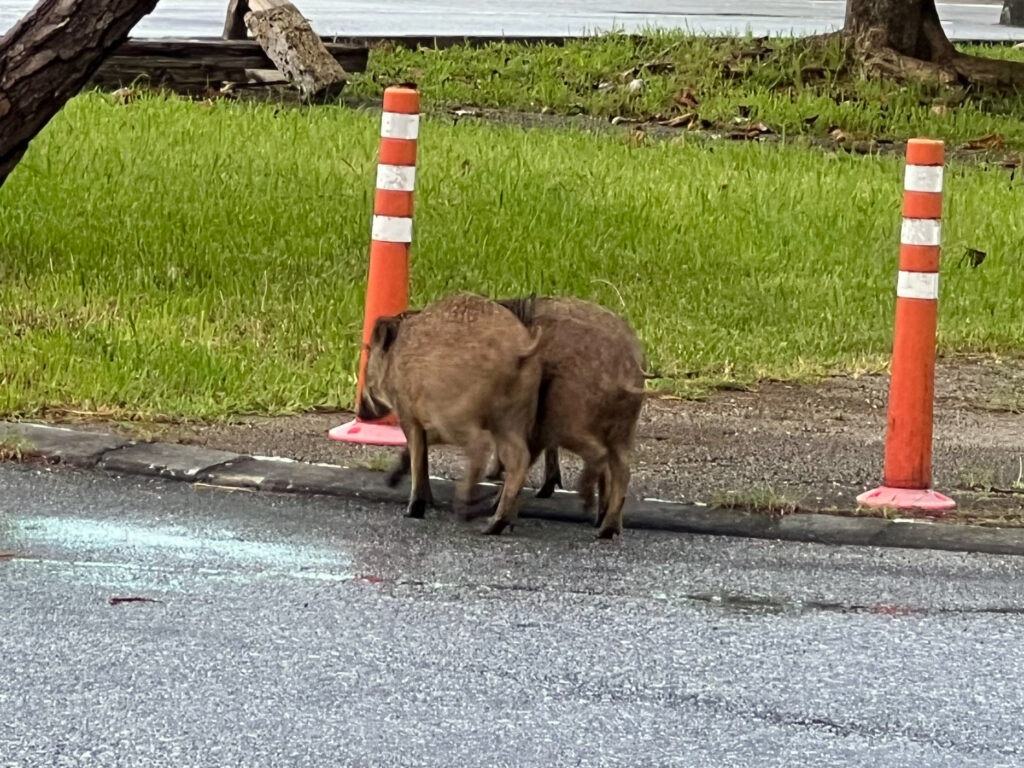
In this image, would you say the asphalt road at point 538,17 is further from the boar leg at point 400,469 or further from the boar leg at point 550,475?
the boar leg at point 550,475

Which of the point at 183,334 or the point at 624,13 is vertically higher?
the point at 624,13

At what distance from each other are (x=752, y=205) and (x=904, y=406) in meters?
5.95

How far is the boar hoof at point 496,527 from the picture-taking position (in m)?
6.19

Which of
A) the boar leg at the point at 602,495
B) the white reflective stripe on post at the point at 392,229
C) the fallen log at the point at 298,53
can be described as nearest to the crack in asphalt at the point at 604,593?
the boar leg at the point at 602,495

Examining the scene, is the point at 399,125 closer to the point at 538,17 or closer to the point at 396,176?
the point at 396,176

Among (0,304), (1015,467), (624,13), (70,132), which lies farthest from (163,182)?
(624,13)

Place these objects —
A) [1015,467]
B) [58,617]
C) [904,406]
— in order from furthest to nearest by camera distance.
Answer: [1015,467], [904,406], [58,617]

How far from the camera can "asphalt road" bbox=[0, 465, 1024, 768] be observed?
14.7ft

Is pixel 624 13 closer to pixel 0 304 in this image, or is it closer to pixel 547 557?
pixel 0 304

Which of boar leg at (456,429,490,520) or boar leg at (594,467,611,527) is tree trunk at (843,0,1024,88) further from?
boar leg at (456,429,490,520)

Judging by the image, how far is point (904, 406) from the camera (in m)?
6.56

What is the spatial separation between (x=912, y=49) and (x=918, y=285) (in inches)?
482

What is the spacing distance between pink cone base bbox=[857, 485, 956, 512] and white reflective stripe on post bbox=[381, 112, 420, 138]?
202 centimetres

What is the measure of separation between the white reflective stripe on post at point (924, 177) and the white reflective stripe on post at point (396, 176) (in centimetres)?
176
